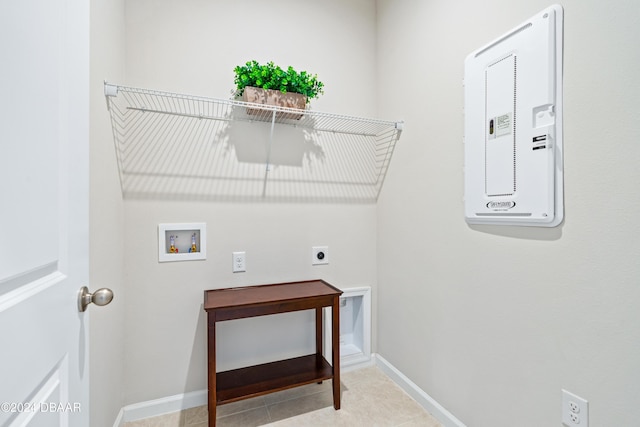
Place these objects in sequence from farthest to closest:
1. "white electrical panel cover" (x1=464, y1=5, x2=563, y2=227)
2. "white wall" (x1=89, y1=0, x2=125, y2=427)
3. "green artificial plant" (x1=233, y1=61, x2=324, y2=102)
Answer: "green artificial plant" (x1=233, y1=61, x2=324, y2=102)
"white wall" (x1=89, y1=0, x2=125, y2=427)
"white electrical panel cover" (x1=464, y1=5, x2=563, y2=227)

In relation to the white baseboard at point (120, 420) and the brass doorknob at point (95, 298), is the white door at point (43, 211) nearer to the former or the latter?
the brass doorknob at point (95, 298)

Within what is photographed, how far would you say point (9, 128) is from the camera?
0.46 m

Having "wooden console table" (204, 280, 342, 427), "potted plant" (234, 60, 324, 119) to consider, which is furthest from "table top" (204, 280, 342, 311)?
A: "potted plant" (234, 60, 324, 119)

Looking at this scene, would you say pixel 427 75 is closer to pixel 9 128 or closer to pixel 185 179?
pixel 185 179

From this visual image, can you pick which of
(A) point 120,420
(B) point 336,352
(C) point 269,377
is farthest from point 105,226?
(B) point 336,352

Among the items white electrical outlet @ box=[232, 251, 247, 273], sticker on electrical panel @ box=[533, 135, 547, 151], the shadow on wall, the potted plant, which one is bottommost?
white electrical outlet @ box=[232, 251, 247, 273]

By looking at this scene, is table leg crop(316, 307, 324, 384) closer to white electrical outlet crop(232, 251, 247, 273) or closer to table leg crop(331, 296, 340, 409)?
table leg crop(331, 296, 340, 409)

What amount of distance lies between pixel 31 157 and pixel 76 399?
1.84 feet

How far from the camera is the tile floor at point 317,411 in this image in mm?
1560

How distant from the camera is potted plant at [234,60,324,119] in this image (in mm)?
1631

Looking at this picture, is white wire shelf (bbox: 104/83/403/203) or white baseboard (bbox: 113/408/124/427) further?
white wire shelf (bbox: 104/83/403/203)

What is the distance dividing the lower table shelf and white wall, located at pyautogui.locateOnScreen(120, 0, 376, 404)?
85mm

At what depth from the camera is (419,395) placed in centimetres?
171

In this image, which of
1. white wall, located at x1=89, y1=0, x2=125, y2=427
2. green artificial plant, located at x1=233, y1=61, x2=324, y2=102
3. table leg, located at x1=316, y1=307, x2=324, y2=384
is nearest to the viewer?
white wall, located at x1=89, y1=0, x2=125, y2=427
